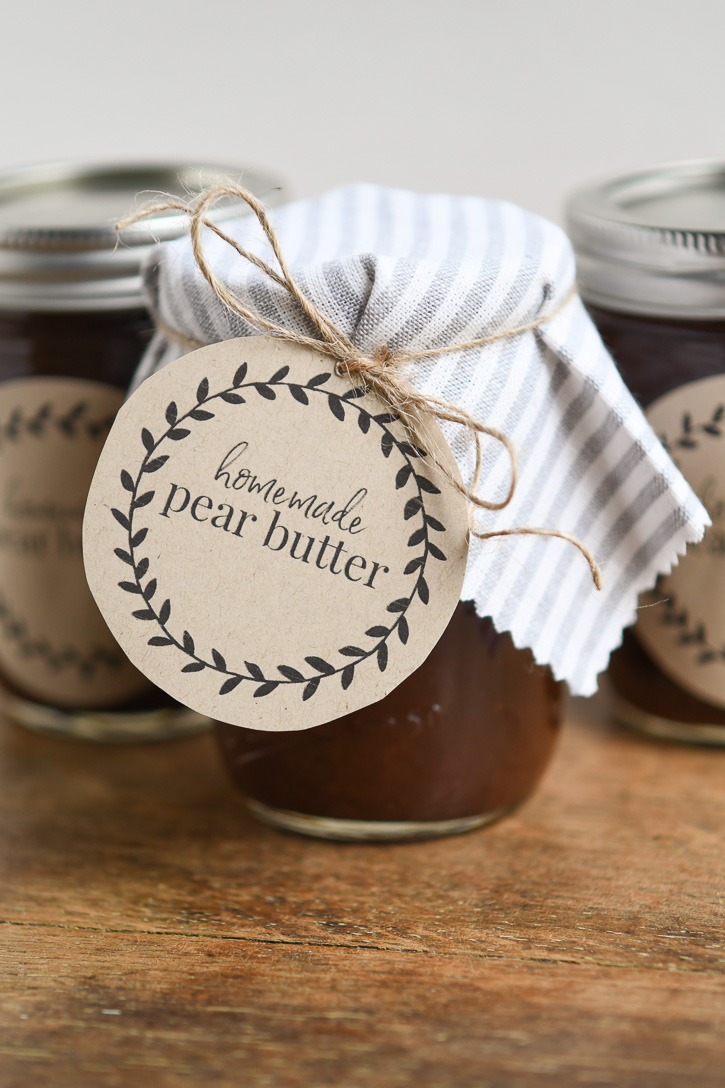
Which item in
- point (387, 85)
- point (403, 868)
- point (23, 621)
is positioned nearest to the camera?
point (403, 868)

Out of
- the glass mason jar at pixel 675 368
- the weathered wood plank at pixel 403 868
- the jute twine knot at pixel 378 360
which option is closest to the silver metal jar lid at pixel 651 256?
the glass mason jar at pixel 675 368

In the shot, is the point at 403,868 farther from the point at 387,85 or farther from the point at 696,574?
the point at 387,85

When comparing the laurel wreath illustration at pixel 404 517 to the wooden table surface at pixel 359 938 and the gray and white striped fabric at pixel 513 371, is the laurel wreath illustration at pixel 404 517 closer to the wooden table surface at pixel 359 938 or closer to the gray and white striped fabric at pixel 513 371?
the gray and white striped fabric at pixel 513 371

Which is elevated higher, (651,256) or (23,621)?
(651,256)

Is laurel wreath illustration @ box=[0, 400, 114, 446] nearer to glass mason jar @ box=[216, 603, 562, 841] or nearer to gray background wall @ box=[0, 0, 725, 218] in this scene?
glass mason jar @ box=[216, 603, 562, 841]

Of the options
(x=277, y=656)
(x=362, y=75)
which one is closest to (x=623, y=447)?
(x=277, y=656)

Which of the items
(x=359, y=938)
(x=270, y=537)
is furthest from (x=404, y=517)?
(x=359, y=938)

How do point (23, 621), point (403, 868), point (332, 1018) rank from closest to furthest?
point (332, 1018) → point (403, 868) → point (23, 621)
